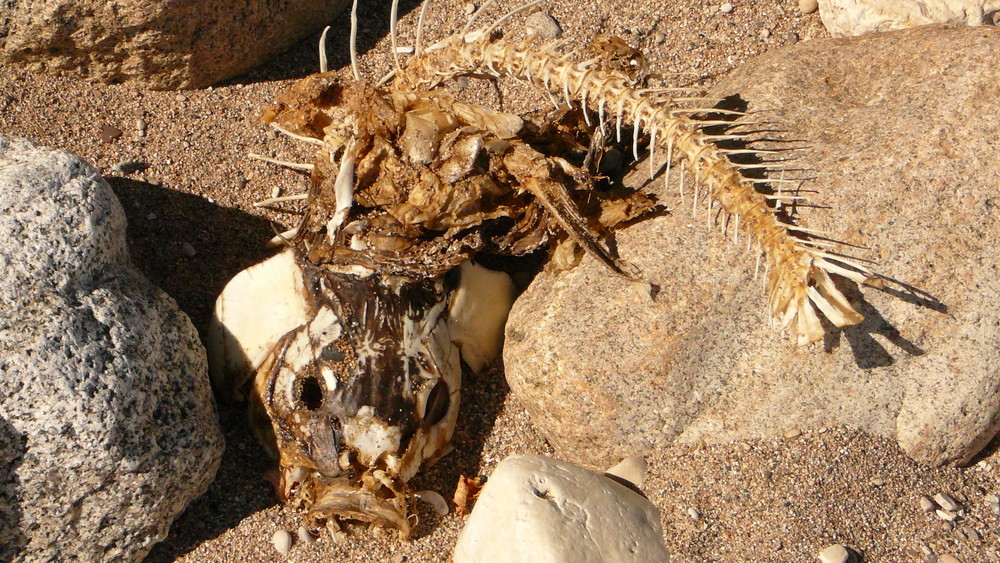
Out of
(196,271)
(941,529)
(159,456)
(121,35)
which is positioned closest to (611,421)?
(941,529)

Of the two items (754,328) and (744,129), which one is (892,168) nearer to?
(744,129)

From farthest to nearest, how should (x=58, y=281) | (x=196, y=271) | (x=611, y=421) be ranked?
1. (x=196, y=271)
2. (x=611, y=421)
3. (x=58, y=281)

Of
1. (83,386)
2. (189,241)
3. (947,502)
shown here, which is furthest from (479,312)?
(947,502)

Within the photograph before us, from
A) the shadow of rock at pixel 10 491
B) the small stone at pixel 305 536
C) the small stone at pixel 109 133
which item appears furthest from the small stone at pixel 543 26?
the shadow of rock at pixel 10 491

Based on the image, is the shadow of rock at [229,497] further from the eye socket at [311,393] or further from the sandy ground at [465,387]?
the eye socket at [311,393]

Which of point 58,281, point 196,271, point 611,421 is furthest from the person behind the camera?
point 196,271

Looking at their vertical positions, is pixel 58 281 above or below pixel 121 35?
below
